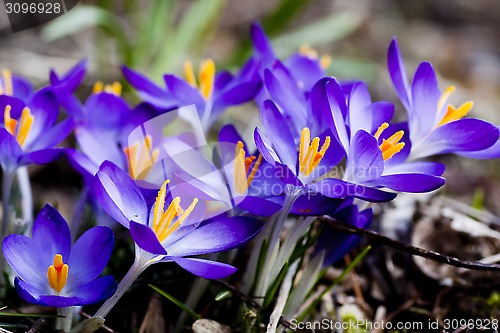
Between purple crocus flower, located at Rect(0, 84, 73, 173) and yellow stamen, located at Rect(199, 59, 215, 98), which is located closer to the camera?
purple crocus flower, located at Rect(0, 84, 73, 173)

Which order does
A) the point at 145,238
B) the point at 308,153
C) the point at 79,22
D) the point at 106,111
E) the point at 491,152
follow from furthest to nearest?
the point at 79,22, the point at 106,111, the point at 491,152, the point at 308,153, the point at 145,238

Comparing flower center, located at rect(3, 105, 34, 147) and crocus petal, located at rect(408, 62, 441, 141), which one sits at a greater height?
crocus petal, located at rect(408, 62, 441, 141)

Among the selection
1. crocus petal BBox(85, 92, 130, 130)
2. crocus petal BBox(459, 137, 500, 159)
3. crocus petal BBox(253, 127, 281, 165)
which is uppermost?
crocus petal BBox(85, 92, 130, 130)

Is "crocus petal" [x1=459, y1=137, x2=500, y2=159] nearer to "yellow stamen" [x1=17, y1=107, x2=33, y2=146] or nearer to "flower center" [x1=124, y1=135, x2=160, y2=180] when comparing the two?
"flower center" [x1=124, y1=135, x2=160, y2=180]

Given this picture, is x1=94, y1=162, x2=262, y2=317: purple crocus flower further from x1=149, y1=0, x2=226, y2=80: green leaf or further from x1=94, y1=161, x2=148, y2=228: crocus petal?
x1=149, y1=0, x2=226, y2=80: green leaf

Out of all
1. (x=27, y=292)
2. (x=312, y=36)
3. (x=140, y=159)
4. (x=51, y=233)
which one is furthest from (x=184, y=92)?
(x=312, y=36)

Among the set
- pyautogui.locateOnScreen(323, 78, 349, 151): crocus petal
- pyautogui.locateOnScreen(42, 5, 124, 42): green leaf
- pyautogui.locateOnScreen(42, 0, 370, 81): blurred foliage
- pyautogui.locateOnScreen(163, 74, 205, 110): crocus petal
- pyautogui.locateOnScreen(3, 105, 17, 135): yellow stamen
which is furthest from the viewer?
pyautogui.locateOnScreen(42, 0, 370, 81): blurred foliage

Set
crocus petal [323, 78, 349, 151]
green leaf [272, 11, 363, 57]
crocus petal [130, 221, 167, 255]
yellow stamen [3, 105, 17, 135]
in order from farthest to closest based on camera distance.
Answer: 1. green leaf [272, 11, 363, 57]
2. yellow stamen [3, 105, 17, 135]
3. crocus petal [323, 78, 349, 151]
4. crocus petal [130, 221, 167, 255]

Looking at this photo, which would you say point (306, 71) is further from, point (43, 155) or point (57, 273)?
point (57, 273)

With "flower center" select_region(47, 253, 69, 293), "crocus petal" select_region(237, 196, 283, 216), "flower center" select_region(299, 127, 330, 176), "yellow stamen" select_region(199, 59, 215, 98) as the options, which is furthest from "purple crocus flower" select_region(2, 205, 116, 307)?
"yellow stamen" select_region(199, 59, 215, 98)
